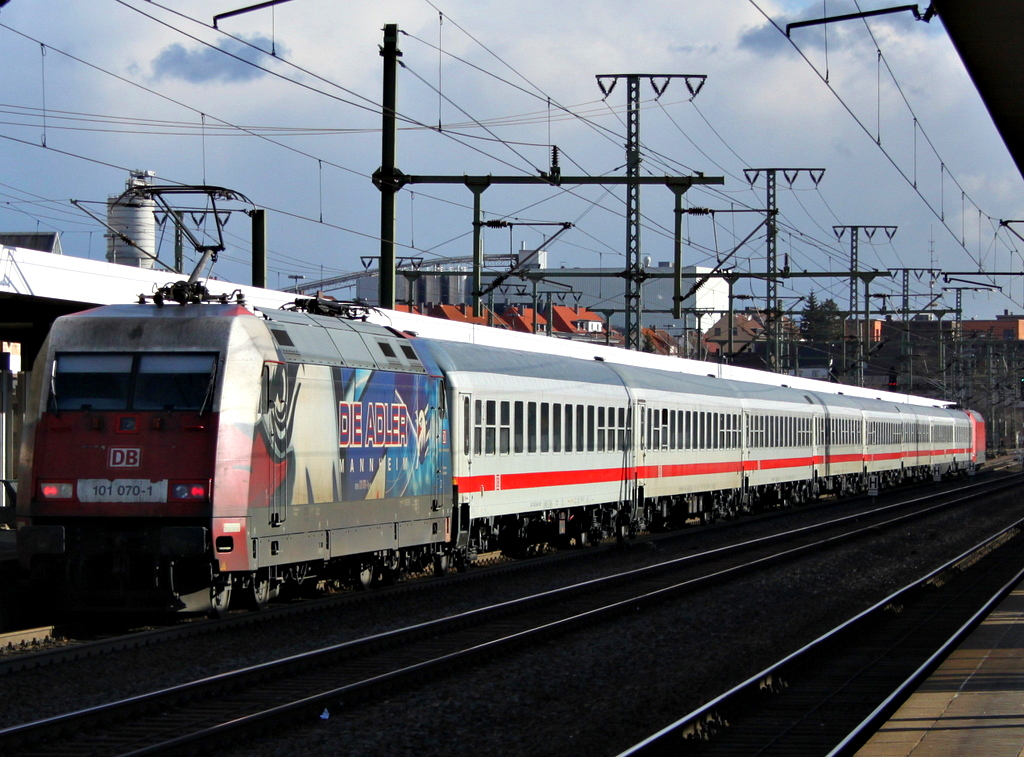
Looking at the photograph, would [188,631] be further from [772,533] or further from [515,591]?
[772,533]

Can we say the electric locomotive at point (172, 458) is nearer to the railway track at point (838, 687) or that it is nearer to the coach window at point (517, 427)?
the railway track at point (838, 687)

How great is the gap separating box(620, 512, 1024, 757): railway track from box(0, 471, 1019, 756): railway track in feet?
9.19

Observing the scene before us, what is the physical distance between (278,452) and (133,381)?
1.71 m

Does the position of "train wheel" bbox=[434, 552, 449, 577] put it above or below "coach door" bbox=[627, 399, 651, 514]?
below

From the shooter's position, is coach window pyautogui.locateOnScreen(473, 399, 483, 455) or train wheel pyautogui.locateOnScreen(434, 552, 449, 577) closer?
train wheel pyautogui.locateOnScreen(434, 552, 449, 577)

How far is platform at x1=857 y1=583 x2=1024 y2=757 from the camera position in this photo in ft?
29.9

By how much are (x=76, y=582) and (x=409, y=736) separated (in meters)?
5.39

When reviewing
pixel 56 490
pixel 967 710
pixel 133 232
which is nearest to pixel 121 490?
pixel 56 490

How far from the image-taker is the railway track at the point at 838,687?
9750mm

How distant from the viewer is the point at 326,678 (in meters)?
12.0

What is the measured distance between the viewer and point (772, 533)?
1229 inches

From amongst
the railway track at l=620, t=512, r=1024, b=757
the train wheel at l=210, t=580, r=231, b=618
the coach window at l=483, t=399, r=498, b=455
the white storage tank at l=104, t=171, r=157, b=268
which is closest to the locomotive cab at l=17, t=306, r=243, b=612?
the train wheel at l=210, t=580, r=231, b=618

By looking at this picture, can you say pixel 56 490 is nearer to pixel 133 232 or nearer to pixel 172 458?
pixel 172 458

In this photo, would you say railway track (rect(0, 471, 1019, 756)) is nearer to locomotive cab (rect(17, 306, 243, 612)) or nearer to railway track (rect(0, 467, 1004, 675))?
railway track (rect(0, 467, 1004, 675))
